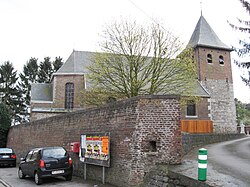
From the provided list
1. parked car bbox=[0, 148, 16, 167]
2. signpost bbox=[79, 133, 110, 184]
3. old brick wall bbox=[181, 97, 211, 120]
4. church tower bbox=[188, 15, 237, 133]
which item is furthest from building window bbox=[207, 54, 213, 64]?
signpost bbox=[79, 133, 110, 184]

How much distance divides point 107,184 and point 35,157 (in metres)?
3.70

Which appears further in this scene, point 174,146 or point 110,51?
point 110,51

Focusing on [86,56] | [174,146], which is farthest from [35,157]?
[86,56]

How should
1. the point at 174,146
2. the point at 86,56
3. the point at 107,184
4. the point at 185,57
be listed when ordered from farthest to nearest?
the point at 86,56 → the point at 185,57 → the point at 107,184 → the point at 174,146

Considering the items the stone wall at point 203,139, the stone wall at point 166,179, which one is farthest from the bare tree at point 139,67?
the stone wall at point 166,179

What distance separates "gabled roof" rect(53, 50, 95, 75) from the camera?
34.5 meters

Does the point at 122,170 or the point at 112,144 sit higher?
the point at 112,144

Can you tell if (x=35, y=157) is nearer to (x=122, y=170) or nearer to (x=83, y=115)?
(x=83, y=115)

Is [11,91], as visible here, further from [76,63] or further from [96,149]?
[96,149]

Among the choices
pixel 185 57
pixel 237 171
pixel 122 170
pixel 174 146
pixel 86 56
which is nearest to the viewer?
pixel 237 171

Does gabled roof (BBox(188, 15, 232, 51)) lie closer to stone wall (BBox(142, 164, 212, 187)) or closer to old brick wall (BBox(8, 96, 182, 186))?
old brick wall (BBox(8, 96, 182, 186))

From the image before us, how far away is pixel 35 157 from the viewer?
11734mm

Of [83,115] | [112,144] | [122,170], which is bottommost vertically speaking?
[122,170]

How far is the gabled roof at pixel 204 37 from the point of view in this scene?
33656mm
